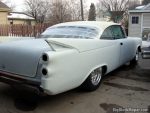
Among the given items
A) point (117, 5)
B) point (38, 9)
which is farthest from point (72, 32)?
point (38, 9)

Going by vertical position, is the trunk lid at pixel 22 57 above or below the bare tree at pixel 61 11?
below

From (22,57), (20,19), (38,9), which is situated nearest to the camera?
(22,57)

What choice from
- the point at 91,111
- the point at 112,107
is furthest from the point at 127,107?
the point at 91,111

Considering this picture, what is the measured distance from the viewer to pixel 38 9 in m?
46.4

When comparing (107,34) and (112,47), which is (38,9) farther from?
(112,47)

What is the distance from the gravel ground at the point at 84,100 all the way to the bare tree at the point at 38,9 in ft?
126

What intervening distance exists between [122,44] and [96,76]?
5.50 ft

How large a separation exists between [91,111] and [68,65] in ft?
2.93

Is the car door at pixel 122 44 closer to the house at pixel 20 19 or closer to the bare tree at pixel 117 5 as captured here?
the bare tree at pixel 117 5

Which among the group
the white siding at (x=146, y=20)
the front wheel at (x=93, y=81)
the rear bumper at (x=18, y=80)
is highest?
the white siding at (x=146, y=20)

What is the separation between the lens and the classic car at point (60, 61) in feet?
13.4

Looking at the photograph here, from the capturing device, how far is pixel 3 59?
4770 millimetres

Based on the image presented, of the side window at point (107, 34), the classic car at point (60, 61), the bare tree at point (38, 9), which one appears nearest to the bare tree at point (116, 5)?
the bare tree at point (38, 9)

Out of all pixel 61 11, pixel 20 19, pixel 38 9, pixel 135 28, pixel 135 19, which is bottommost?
pixel 135 28
